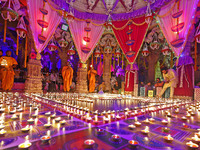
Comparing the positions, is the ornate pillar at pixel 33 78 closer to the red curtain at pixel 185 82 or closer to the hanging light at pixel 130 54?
the hanging light at pixel 130 54

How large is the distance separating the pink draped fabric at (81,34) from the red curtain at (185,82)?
7.87 metres

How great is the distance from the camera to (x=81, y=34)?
407 inches

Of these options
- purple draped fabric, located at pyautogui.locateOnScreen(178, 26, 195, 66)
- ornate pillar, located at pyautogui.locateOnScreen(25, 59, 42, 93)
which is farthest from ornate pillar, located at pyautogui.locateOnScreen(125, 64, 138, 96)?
ornate pillar, located at pyautogui.locateOnScreen(25, 59, 42, 93)

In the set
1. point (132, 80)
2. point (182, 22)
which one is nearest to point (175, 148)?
point (182, 22)

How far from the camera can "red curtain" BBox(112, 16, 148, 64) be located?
9.63m

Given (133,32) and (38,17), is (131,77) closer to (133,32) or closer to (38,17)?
(133,32)

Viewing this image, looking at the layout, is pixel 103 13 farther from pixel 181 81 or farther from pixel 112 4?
pixel 181 81

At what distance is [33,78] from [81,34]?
225 inches

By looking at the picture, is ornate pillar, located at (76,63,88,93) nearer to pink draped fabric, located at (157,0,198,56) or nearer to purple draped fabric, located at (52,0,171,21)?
purple draped fabric, located at (52,0,171,21)

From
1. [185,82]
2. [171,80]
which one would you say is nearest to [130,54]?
[171,80]

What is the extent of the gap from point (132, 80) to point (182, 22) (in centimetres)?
622

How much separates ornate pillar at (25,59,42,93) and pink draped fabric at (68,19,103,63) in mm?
3781

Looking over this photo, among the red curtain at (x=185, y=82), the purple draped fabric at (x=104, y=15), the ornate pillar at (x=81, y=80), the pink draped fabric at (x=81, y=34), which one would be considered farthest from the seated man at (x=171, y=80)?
the ornate pillar at (x=81, y=80)

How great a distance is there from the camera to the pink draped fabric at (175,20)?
21.9ft
